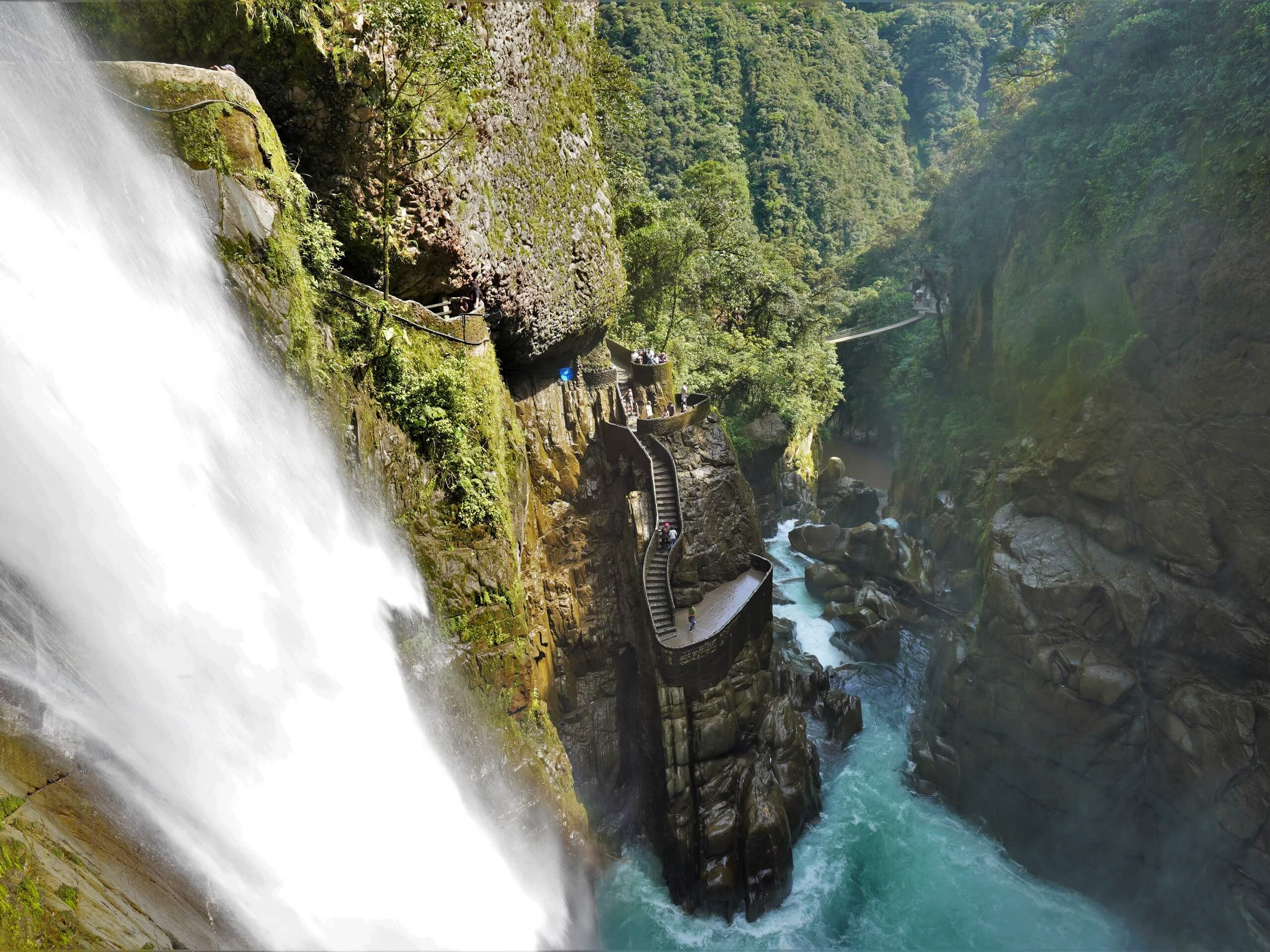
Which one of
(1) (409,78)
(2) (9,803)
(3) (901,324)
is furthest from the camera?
(3) (901,324)

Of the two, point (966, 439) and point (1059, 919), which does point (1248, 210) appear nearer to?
point (966, 439)

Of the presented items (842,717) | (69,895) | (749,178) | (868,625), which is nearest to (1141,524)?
(868,625)

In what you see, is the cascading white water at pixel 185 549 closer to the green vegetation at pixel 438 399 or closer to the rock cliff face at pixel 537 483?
the rock cliff face at pixel 537 483

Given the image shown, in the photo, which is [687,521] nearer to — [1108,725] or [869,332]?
[1108,725]

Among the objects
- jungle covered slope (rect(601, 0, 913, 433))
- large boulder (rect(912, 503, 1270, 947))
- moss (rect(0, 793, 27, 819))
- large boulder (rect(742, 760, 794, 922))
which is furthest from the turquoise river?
jungle covered slope (rect(601, 0, 913, 433))

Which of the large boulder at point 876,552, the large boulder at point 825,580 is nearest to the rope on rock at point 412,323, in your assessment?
the large boulder at point 825,580
